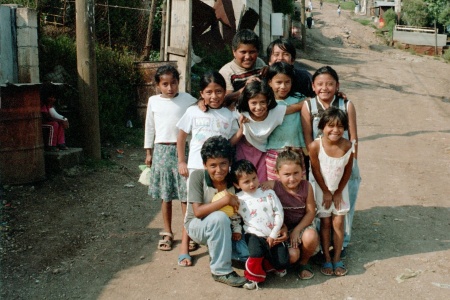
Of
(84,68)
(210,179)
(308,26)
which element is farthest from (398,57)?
(210,179)

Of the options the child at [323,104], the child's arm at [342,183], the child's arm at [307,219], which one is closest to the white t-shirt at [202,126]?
the child at [323,104]

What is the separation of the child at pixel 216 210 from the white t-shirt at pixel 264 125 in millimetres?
265

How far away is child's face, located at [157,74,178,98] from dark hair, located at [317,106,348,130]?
134 centimetres

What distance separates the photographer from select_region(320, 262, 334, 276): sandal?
3725 millimetres

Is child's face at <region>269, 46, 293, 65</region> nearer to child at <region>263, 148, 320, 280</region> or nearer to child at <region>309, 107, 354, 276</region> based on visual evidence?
child at <region>309, 107, 354, 276</region>

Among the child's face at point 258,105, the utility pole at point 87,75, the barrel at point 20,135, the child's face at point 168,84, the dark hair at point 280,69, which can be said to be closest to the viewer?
the child's face at point 258,105

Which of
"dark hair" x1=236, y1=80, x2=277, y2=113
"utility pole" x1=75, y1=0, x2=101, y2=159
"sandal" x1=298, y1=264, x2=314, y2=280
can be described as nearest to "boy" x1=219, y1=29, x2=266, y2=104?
"dark hair" x1=236, y1=80, x2=277, y2=113

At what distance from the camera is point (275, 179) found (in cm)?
386

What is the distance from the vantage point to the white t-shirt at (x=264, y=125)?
149 inches

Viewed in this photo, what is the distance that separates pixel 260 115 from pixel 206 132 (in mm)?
468

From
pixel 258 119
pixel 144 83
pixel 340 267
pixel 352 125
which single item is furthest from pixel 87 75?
pixel 340 267

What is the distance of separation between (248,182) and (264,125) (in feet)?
1.66

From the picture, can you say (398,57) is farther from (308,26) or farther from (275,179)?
(275,179)

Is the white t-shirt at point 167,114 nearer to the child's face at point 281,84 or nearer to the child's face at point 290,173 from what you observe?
the child's face at point 281,84
